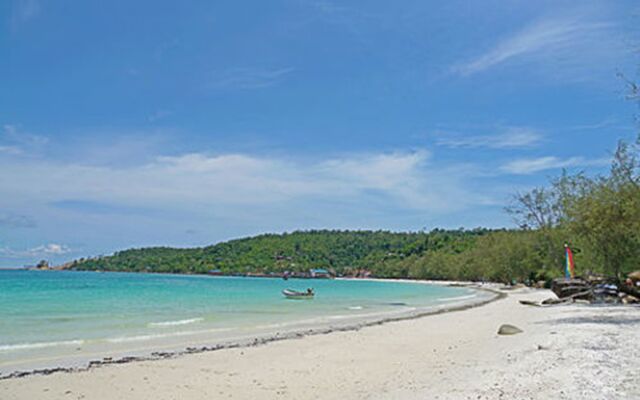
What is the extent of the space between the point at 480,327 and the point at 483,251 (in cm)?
8121

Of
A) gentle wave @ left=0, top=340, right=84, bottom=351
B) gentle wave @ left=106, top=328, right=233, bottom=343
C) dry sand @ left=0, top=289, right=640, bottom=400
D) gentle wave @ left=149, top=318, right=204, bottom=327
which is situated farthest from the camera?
gentle wave @ left=149, top=318, right=204, bottom=327

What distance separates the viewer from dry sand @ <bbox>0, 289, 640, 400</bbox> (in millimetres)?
8672

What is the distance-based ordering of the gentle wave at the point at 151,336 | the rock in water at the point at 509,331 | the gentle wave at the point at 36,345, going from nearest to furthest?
the gentle wave at the point at 36,345
the rock in water at the point at 509,331
the gentle wave at the point at 151,336

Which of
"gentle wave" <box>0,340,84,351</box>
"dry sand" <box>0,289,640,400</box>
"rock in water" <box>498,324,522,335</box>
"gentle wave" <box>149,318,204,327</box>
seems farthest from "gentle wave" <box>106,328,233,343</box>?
"rock in water" <box>498,324,522,335</box>

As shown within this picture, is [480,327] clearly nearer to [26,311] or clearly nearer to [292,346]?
[292,346]

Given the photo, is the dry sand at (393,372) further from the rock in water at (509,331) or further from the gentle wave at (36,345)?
the gentle wave at (36,345)

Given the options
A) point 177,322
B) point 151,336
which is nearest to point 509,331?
point 151,336

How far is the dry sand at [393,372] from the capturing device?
28.5ft

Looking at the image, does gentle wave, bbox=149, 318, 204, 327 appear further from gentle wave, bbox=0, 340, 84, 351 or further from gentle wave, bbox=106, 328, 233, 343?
gentle wave, bbox=0, 340, 84, 351

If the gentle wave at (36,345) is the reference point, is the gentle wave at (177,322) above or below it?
above

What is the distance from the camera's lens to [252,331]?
22.1 m

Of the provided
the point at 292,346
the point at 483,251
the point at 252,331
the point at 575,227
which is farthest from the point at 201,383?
the point at 483,251

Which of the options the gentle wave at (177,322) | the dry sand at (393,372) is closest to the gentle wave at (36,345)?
the dry sand at (393,372)

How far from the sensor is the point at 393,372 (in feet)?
37.1
